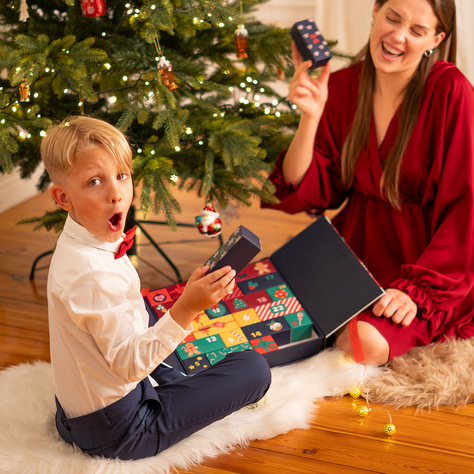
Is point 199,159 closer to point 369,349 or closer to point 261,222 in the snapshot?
point 369,349

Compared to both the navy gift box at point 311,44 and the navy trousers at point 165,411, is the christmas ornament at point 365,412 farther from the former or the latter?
the navy gift box at point 311,44

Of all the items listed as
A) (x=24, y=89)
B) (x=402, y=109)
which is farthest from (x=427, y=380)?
(x=24, y=89)

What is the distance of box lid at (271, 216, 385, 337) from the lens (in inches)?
60.1

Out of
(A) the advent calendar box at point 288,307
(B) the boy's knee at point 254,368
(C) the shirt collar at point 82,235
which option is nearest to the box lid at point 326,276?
(A) the advent calendar box at point 288,307

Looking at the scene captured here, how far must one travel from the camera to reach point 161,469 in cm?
119

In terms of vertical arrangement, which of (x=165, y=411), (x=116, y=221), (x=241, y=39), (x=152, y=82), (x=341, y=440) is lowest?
(x=341, y=440)

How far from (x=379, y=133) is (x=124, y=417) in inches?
42.3

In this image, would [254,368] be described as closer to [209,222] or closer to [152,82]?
[209,222]

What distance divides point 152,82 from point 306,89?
41cm

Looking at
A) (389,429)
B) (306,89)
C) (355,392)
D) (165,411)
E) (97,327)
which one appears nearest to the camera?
(97,327)

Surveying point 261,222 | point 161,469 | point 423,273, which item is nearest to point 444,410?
point 423,273

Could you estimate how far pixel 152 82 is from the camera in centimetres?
150

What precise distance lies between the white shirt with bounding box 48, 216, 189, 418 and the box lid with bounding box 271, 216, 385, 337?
1.96 feet

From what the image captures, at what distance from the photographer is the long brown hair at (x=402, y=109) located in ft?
5.24
